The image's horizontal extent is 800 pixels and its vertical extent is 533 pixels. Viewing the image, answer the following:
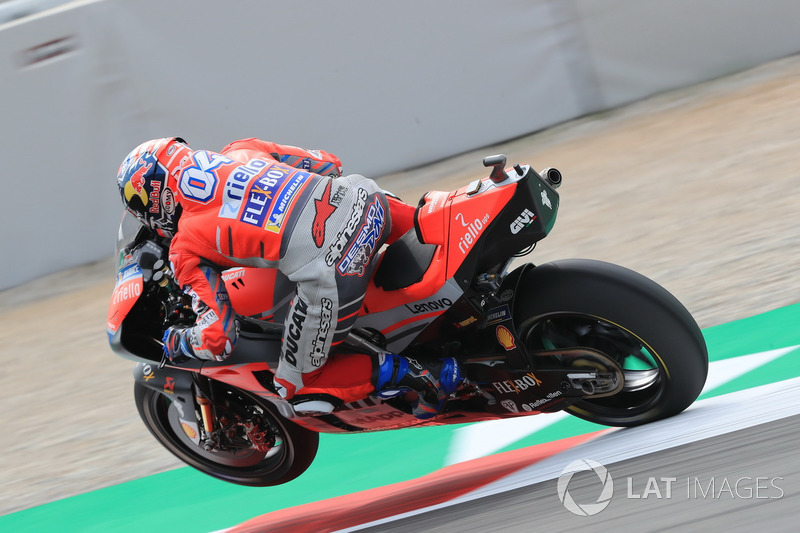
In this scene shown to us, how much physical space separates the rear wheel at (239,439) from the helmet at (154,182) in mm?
988

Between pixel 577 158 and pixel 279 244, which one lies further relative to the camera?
pixel 577 158

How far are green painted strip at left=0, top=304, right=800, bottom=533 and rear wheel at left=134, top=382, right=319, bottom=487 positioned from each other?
0.14 m

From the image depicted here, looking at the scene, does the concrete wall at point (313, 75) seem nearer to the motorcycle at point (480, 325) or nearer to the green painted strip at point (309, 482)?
the green painted strip at point (309, 482)

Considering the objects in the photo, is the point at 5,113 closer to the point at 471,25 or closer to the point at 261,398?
the point at 471,25

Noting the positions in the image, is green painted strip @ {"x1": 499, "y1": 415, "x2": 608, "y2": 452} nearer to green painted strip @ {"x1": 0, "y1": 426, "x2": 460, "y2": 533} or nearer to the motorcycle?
the motorcycle

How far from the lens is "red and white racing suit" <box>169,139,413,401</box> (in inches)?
126

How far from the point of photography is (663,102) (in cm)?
839

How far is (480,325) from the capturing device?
3.45 meters

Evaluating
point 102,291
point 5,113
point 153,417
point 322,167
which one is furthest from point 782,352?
point 5,113

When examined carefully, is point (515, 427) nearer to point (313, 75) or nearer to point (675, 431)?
point (675, 431)

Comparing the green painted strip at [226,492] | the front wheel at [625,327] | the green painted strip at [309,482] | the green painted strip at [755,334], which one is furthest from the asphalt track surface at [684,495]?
the green painted strip at [755,334]

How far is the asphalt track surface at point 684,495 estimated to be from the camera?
8.46ft

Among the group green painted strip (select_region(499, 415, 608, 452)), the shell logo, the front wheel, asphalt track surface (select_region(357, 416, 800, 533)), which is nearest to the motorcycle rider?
the shell logo

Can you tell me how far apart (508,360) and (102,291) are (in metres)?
5.08
